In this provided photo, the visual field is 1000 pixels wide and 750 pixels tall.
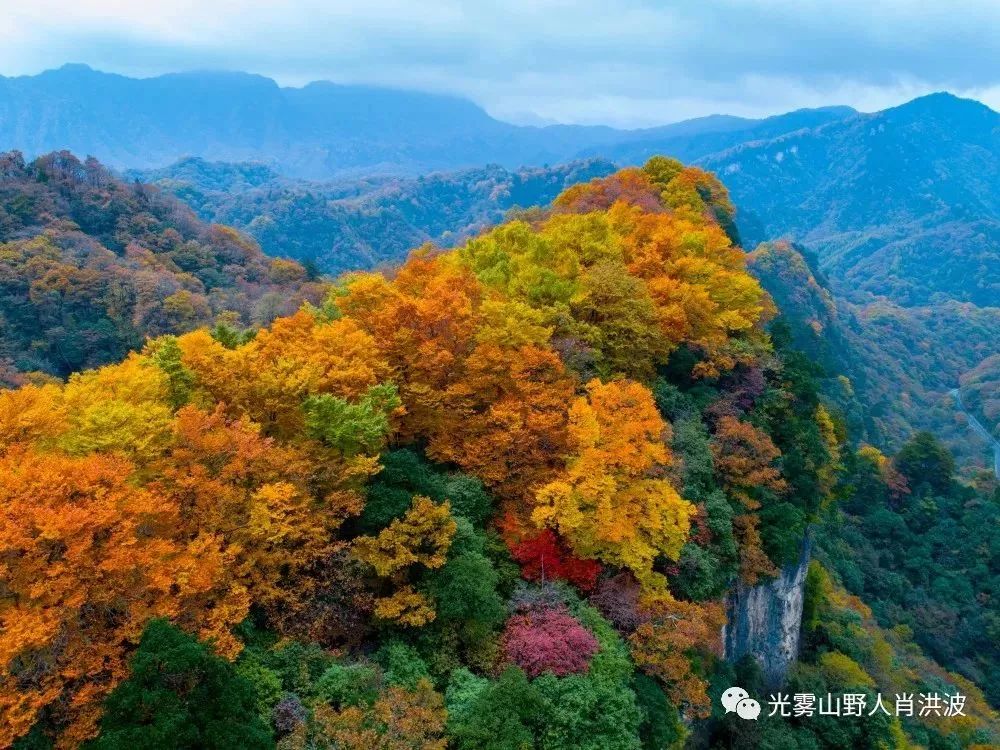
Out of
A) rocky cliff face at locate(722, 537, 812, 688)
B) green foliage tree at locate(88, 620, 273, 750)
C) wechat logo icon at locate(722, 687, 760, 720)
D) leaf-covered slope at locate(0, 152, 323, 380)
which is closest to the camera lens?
green foliage tree at locate(88, 620, 273, 750)

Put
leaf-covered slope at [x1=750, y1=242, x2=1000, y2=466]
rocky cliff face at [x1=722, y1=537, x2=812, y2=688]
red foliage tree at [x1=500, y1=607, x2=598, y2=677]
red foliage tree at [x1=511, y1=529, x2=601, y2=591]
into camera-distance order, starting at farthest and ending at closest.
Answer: leaf-covered slope at [x1=750, y1=242, x2=1000, y2=466], rocky cliff face at [x1=722, y1=537, x2=812, y2=688], red foliage tree at [x1=511, y1=529, x2=601, y2=591], red foliage tree at [x1=500, y1=607, x2=598, y2=677]

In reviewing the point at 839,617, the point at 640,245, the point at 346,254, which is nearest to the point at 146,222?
the point at 640,245

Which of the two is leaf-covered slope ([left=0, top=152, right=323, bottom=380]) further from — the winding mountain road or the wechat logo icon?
the winding mountain road

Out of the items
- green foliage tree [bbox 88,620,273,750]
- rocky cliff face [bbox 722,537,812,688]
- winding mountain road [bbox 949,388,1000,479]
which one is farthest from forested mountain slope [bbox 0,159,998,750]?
winding mountain road [bbox 949,388,1000,479]

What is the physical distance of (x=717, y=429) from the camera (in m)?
30.4

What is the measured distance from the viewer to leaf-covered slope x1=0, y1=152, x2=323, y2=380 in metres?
61.0

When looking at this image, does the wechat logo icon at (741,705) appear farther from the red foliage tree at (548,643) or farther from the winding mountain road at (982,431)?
the winding mountain road at (982,431)

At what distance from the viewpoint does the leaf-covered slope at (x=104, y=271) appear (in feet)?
200

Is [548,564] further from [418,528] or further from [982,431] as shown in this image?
[982,431]

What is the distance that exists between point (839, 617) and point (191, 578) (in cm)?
3332

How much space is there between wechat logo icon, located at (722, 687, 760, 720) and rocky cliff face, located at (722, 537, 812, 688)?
229 cm

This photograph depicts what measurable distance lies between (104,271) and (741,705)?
222 feet

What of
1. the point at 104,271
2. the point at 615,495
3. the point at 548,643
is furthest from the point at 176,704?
the point at 104,271

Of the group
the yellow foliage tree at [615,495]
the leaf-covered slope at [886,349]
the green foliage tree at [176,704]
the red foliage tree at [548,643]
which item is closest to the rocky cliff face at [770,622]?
the yellow foliage tree at [615,495]
